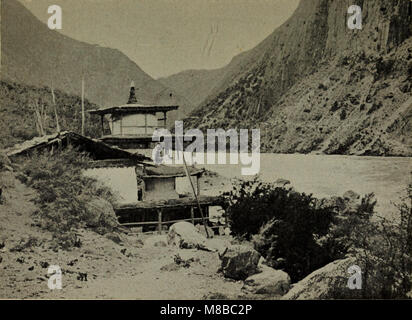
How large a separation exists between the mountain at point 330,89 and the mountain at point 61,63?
208cm

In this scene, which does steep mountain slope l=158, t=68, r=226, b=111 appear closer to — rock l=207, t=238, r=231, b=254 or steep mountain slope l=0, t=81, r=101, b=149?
steep mountain slope l=0, t=81, r=101, b=149

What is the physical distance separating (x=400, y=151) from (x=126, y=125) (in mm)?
7309

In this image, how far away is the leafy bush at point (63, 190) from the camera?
8695 mm

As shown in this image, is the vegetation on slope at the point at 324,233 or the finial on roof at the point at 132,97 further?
the finial on roof at the point at 132,97

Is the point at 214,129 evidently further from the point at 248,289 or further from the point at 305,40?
the point at 305,40

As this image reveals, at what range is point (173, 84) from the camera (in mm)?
11117

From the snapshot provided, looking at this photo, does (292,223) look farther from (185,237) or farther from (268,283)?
(185,237)

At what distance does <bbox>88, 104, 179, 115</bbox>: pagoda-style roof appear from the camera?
437 inches

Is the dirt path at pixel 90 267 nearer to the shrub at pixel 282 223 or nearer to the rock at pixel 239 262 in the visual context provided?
the rock at pixel 239 262

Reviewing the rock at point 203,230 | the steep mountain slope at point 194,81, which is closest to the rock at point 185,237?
the rock at point 203,230

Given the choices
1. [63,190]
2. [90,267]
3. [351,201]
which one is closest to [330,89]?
[351,201]

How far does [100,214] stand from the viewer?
948cm

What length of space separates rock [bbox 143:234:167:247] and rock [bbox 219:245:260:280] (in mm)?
1859

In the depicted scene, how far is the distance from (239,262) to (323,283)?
1651 millimetres
